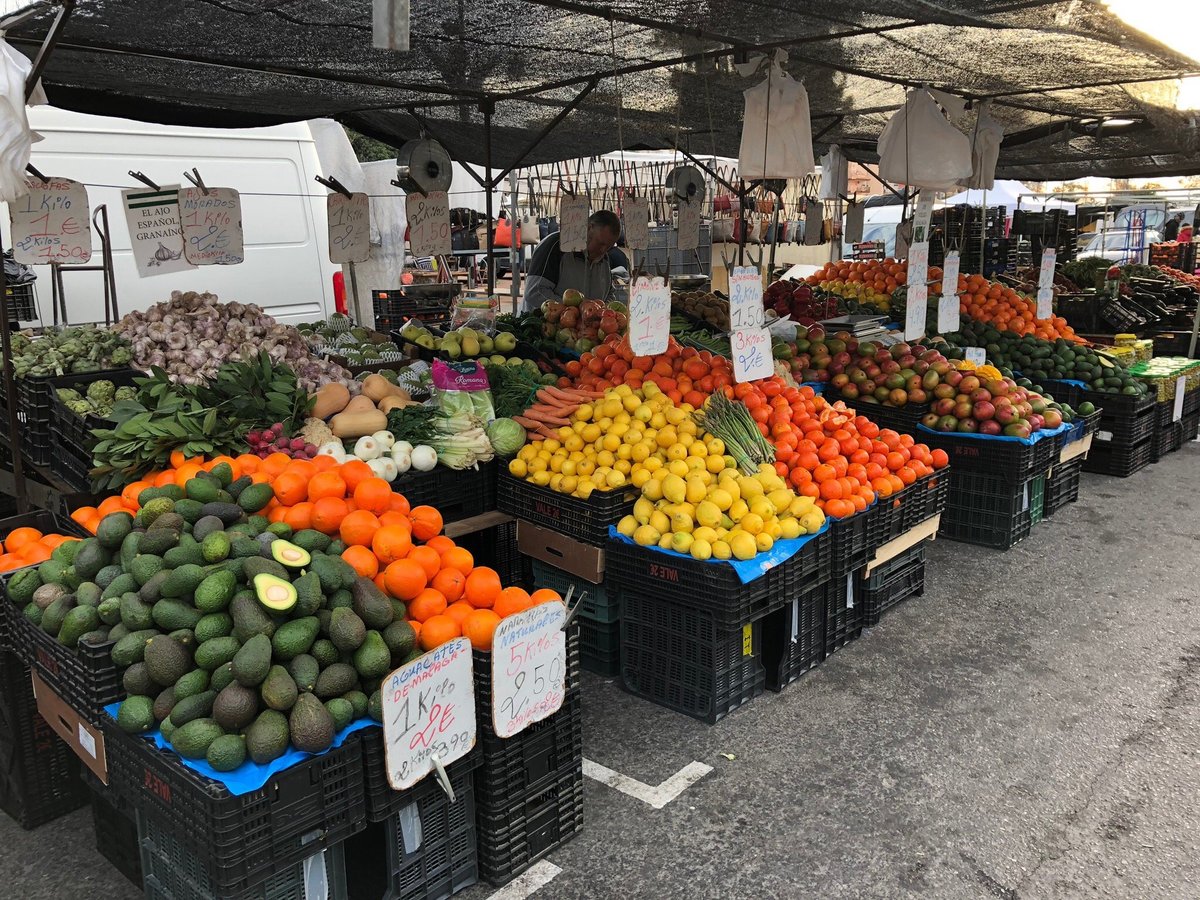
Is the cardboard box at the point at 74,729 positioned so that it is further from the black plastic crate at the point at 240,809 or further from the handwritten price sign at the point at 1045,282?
the handwritten price sign at the point at 1045,282

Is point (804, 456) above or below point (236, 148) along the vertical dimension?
below

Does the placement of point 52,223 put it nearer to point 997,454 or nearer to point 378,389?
point 378,389

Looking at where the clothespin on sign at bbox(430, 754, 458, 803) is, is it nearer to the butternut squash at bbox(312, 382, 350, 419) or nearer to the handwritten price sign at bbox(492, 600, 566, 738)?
the handwritten price sign at bbox(492, 600, 566, 738)

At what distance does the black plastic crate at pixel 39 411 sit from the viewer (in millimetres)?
4113

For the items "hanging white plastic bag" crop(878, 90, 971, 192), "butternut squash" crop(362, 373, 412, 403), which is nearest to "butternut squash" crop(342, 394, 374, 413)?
"butternut squash" crop(362, 373, 412, 403)

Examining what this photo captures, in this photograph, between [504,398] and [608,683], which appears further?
[504,398]

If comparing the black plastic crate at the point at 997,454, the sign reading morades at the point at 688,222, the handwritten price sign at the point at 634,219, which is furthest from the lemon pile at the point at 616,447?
the sign reading morades at the point at 688,222

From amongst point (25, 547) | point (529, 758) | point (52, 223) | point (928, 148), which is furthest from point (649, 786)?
point (52, 223)

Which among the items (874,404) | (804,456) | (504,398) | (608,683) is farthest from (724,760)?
(874,404)

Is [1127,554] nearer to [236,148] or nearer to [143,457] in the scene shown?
[143,457]

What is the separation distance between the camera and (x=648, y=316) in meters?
4.46

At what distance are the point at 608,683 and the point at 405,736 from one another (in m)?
1.86

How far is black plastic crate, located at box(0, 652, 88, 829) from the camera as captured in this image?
3.00 metres

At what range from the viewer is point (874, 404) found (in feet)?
20.4
